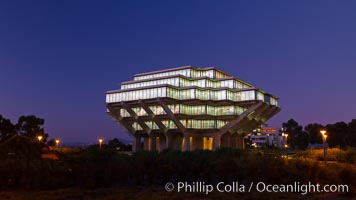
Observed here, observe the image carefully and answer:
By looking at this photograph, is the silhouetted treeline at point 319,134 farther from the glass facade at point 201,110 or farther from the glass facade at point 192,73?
the glass facade at point 192,73

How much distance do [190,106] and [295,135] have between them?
176 feet

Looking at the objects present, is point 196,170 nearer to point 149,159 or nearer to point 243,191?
point 149,159

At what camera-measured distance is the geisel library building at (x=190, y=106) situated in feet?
231

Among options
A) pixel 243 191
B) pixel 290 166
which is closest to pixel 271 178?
pixel 290 166

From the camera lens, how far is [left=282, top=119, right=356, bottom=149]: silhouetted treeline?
3580 inches

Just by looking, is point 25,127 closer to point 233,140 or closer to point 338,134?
point 233,140

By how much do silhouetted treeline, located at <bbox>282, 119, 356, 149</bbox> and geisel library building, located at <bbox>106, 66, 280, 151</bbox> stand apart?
2377 cm

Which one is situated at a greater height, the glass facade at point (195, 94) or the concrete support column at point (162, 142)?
the glass facade at point (195, 94)

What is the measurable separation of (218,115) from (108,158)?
155 feet

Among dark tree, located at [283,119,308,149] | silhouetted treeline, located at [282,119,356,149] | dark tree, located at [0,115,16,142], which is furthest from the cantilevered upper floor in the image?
dark tree, located at [283,119,308,149]

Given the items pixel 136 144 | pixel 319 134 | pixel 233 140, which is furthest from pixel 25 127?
pixel 319 134

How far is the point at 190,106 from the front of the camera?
72.6 metres

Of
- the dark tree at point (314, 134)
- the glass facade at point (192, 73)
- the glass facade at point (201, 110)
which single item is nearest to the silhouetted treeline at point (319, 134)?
the dark tree at point (314, 134)

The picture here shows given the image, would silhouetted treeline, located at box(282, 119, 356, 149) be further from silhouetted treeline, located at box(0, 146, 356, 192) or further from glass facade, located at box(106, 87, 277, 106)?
silhouetted treeline, located at box(0, 146, 356, 192)
